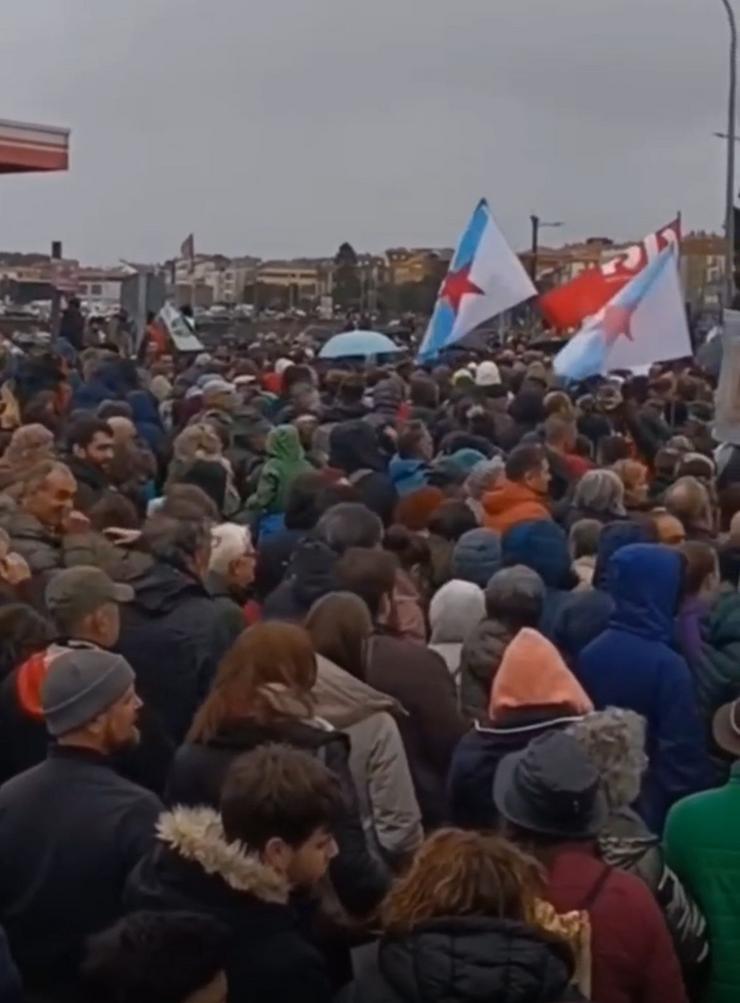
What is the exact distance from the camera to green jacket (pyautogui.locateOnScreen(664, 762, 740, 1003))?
14.6ft

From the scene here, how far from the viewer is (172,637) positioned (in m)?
6.29

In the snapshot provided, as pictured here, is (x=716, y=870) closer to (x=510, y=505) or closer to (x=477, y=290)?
(x=510, y=505)

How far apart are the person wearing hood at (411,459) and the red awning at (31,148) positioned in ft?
→ 33.0

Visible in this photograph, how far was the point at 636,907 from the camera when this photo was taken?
4.03 metres

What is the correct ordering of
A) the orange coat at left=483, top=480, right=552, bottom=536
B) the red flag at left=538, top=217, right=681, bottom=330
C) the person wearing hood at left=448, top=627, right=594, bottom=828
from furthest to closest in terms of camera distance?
the red flag at left=538, top=217, right=681, bottom=330 < the orange coat at left=483, top=480, right=552, bottom=536 < the person wearing hood at left=448, top=627, right=594, bottom=828

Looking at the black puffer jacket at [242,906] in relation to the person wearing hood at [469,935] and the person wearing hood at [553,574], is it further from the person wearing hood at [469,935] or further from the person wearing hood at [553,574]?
the person wearing hood at [553,574]

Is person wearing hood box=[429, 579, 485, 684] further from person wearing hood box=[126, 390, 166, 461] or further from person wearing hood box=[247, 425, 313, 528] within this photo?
person wearing hood box=[126, 390, 166, 461]

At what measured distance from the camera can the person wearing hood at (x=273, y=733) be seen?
14.9 feet

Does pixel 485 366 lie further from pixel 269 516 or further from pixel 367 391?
pixel 269 516

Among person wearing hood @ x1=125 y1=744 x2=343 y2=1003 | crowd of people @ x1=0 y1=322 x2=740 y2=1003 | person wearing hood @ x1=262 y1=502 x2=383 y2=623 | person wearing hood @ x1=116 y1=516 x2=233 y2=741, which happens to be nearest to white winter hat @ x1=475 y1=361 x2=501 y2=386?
crowd of people @ x1=0 y1=322 x2=740 y2=1003

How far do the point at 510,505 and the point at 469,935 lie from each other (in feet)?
17.6

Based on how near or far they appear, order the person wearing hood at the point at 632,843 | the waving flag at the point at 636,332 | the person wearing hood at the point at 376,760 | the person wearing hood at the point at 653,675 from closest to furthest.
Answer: the person wearing hood at the point at 632,843, the person wearing hood at the point at 376,760, the person wearing hood at the point at 653,675, the waving flag at the point at 636,332

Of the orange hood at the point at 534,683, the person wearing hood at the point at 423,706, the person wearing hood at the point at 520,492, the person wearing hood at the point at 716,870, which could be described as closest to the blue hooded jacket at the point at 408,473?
the person wearing hood at the point at 520,492

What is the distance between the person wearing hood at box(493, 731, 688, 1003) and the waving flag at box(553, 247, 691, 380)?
36.6 feet
